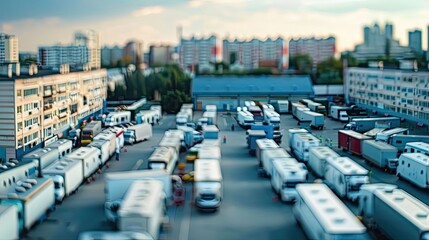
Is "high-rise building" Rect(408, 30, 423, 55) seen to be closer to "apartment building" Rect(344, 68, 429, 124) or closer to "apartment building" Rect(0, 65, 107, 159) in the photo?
"apartment building" Rect(344, 68, 429, 124)

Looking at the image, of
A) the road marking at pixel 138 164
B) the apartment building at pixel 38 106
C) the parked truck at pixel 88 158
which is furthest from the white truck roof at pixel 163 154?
the apartment building at pixel 38 106

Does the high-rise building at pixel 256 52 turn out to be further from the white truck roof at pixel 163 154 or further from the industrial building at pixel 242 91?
the white truck roof at pixel 163 154

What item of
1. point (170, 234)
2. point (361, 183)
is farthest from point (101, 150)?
point (361, 183)

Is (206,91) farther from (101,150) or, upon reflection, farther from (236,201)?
(236,201)

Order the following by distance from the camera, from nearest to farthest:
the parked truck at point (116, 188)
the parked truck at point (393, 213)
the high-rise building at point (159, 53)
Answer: the parked truck at point (393, 213), the parked truck at point (116, 188), the high-rise building at point (159, 53)

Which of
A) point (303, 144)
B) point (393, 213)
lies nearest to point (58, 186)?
point (393, 213)

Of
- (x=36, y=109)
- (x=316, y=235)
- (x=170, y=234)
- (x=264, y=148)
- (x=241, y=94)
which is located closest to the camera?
(x=316, y=235)

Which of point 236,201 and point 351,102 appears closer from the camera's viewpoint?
point 236,201
